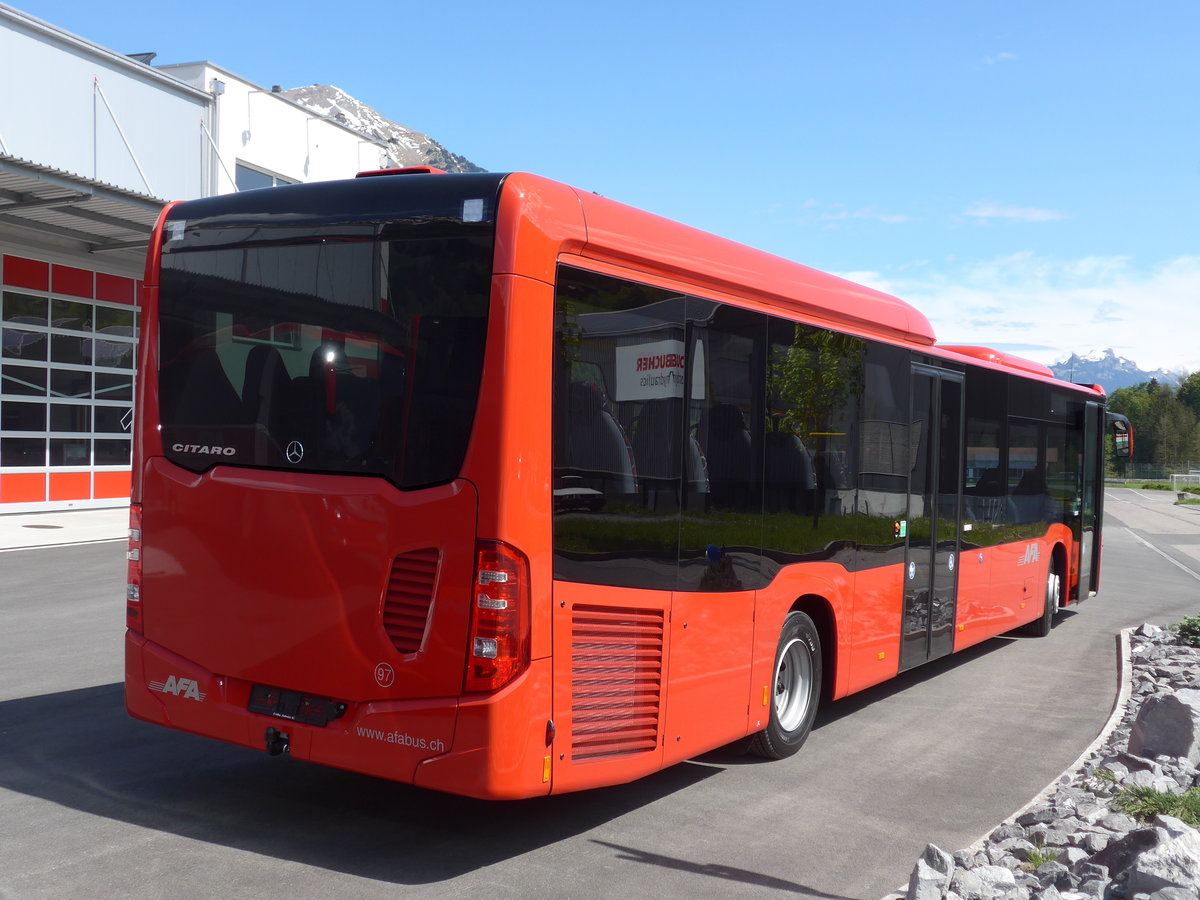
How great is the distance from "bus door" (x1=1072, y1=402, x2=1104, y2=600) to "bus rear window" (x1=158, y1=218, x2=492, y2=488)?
10769mm

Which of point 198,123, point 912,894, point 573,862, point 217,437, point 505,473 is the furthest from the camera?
point 198,123

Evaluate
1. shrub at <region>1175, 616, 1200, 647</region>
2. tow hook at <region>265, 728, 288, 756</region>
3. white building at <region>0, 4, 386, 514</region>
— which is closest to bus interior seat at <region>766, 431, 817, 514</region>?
tow hook at <region>265, 728, 288, 756</region>

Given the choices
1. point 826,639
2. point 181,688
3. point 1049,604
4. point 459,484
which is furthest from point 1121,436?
point 181,688

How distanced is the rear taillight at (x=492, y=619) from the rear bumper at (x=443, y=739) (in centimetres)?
8

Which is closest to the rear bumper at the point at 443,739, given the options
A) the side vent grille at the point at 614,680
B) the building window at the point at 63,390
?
the side vent grille at the point at 614,680

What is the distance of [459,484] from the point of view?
485 centimetres

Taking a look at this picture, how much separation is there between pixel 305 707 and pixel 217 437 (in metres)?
1.33

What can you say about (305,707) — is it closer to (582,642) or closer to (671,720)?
(582,642)

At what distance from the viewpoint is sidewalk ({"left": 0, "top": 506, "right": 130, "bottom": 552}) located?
714 inches

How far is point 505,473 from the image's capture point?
479 cm

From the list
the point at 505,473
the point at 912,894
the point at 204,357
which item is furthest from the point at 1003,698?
the point at 204,357

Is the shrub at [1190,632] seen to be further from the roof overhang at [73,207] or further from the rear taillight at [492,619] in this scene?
the roof overhang at [73,207]

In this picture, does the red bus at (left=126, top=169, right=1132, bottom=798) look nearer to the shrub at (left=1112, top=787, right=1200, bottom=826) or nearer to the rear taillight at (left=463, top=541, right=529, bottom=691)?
the rear taillight at (left=463, top=541, right=529, bottom=691)

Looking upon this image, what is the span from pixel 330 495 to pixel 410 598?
590mm
